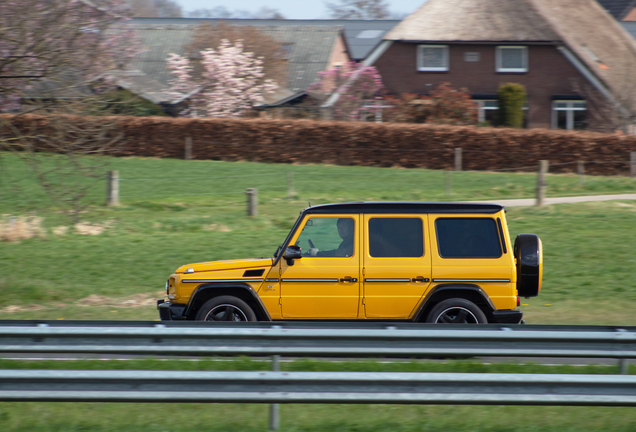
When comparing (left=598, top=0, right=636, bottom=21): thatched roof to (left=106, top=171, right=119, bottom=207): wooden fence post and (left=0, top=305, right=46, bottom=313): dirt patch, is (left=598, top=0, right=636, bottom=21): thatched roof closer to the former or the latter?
(left=106, top=171, right=119, bottom=207): wooden fence post

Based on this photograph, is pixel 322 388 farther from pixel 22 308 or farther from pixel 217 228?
pixel 217 228

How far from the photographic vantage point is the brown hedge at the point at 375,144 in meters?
28.8

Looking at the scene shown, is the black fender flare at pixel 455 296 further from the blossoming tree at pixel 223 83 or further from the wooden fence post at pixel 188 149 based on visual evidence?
the blossoming tree at pixel 223 83

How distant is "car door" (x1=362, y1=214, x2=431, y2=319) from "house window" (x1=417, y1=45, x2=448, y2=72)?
109ft

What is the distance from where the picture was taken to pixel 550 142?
95.2ft

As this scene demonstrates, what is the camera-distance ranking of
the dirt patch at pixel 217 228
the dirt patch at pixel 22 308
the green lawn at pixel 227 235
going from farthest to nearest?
the dirt patch at pixel 217 228, the green lawn at pixel 227 235, the dirt patch at pixel 22 308

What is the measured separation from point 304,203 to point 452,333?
16077mm

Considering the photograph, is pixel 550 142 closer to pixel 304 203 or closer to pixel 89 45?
pixel 304 203

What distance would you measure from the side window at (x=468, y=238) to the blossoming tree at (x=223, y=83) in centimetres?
3399

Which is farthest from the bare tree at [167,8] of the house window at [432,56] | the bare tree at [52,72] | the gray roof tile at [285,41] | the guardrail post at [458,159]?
the bare tree at [52,72]

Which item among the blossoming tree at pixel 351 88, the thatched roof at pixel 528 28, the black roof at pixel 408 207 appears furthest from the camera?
the thatched roof at pixel 528 28

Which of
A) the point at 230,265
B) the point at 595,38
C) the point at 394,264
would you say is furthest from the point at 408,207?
the point at 595,38

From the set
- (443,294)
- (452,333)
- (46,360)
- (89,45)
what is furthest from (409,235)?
(89,45)

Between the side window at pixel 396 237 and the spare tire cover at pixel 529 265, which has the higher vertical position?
the side window at pixel 396 237
